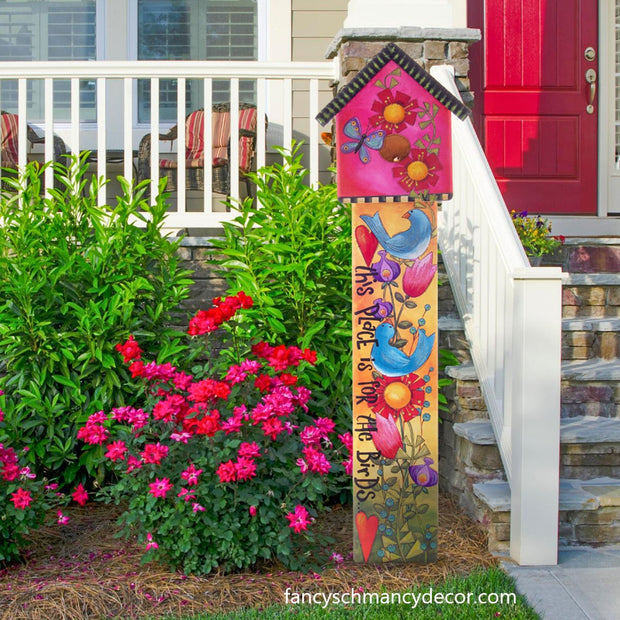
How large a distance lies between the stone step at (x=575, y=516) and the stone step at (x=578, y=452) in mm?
140

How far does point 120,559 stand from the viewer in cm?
305

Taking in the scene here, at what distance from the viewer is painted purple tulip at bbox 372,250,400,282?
2.99 meters

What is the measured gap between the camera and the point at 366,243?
2.99m

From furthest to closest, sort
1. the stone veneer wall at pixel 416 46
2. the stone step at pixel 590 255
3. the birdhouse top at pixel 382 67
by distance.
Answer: the stone step at pixel 590 255 < the stone veneer wall at pixel 416 46 < the birdhouse top at pixel 382 67

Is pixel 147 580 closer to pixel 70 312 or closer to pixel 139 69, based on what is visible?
pixel 70 312

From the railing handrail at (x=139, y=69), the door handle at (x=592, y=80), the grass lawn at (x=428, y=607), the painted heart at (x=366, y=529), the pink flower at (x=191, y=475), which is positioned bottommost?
the grass lawn at (x=428, y=607)

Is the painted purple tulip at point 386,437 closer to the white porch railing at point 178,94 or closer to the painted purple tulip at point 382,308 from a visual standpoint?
the painted purple tulip at point 382,308

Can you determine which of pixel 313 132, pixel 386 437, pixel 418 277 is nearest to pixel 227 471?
pixel 386 437

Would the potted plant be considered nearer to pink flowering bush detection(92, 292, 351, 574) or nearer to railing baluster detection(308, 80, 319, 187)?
railing baluster detection(308, 80, 319, 187)

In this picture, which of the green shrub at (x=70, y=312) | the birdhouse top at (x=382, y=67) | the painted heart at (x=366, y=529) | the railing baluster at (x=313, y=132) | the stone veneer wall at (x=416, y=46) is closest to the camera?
the birdhouse top at (x=382, y=67)

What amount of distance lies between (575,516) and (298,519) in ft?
3.70

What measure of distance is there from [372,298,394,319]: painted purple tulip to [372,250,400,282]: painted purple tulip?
0.08m

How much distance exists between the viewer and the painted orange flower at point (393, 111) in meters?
2.95

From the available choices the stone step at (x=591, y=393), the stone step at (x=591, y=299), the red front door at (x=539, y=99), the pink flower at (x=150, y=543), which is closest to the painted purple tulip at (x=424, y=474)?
Result: the stone step at (x=591, y=393)
